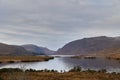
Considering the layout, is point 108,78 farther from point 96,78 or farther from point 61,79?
point 61,79

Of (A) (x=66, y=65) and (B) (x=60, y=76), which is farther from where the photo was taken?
(A) (x=66, y=65)

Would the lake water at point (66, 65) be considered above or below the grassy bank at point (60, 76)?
above

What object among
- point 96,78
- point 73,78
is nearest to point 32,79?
point 73,78

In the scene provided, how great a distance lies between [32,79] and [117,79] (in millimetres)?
14263

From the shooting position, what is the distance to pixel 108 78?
5188 cm

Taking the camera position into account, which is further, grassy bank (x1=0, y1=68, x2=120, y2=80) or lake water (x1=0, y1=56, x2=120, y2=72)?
lake water (x1=0, y1=56, x2=120, y2=72)

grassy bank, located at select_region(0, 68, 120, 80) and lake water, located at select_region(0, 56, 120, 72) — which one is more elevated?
lake water, located at select_region(0, 56, 120, 72)

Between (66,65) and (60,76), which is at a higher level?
(66,65)

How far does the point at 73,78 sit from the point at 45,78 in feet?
16.0

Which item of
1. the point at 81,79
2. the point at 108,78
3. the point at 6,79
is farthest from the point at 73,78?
the point at 6,79

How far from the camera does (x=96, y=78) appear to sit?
52062 mm

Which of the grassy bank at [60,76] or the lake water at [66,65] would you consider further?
the lake water at [66,65]

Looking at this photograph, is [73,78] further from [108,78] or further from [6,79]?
[6,79]

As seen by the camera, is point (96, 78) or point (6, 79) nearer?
point (6, 79)
